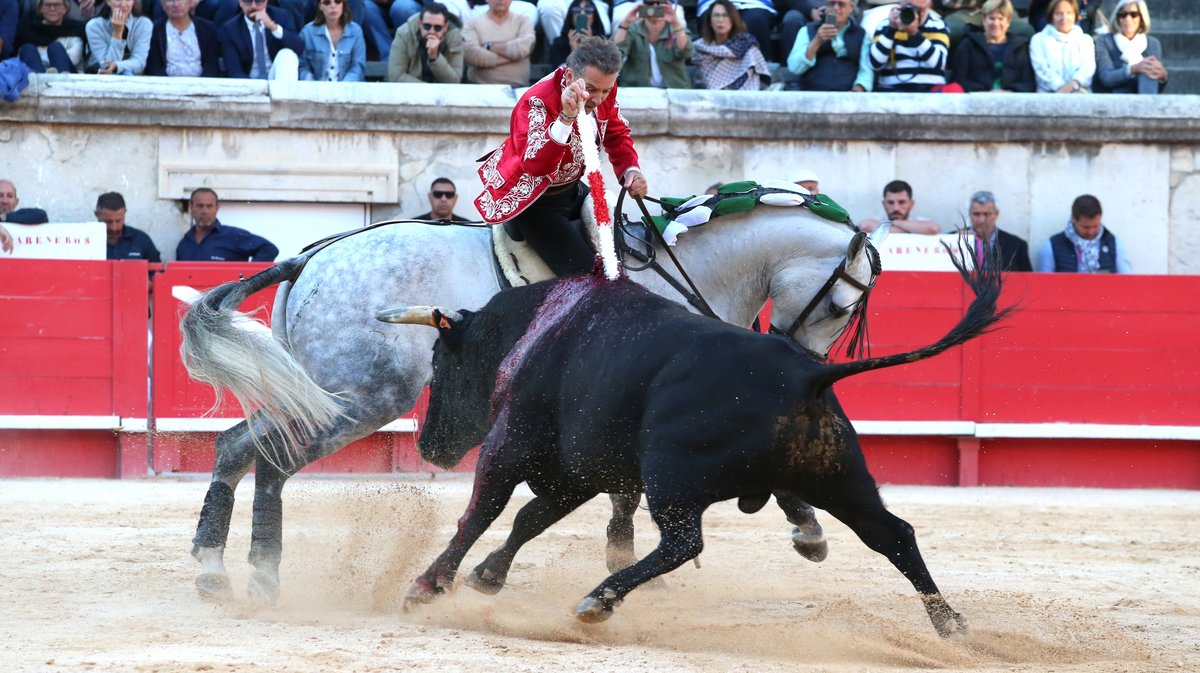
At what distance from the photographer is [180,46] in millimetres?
9320

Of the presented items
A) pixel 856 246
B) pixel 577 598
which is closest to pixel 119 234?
pixel 577 598

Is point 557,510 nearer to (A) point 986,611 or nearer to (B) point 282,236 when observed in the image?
(A) point 986,611

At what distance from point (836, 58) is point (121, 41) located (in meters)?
4.30

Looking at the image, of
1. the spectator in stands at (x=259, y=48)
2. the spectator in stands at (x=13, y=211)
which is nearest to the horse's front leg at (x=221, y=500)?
the spectator in stands at (x=13, y=211)

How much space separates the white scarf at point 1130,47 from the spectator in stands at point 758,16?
222 centimetres

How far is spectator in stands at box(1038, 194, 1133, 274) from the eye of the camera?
907cm

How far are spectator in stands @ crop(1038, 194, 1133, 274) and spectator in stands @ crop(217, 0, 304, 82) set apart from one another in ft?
15.0

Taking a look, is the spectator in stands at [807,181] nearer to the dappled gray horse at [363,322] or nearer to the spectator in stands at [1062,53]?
the spectator in stands at [1062,53]

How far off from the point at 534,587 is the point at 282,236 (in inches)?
190

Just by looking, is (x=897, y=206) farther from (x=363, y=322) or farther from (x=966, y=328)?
(x=966, y=328)

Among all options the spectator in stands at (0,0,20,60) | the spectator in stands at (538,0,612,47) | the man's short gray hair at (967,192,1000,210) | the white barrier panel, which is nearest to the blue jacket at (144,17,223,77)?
the spectator in stands at (0,0,20,60)

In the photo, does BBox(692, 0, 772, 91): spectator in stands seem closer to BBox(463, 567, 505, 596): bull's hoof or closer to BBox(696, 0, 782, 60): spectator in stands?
BBox(696, 0, 782, 60): spectator in stands

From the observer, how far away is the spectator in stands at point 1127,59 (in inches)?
395

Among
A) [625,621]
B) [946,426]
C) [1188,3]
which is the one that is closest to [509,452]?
[625,621]
